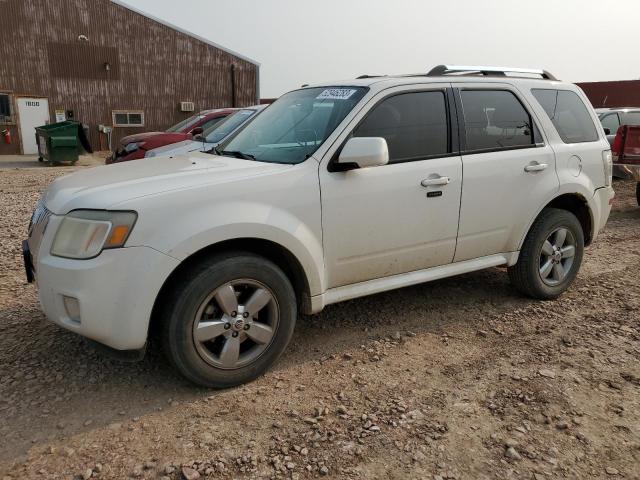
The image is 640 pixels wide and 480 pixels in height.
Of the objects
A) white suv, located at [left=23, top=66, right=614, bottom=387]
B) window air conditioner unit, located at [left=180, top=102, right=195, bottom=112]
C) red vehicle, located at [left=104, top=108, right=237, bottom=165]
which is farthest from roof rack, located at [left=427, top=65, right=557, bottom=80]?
window air conditioner unit, located at [left=180, top=102, right=195, bottom=112]

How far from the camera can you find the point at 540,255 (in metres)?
4.48

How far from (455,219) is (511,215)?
0.59 m

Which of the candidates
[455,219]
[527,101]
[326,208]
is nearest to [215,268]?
[326,208]

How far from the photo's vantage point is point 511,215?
417 cm

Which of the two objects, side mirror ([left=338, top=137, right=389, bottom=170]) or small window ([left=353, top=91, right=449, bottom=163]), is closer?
side mirror ([left=338, top=137, right=389, bottom=170])

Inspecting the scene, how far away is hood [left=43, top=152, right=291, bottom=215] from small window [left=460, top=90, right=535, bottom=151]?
1.58 metres

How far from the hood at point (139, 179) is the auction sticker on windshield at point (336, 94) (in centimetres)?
77

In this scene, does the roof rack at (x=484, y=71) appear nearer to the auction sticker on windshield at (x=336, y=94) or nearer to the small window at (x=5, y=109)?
the auction sticker on windshield at (x=336, y=94)

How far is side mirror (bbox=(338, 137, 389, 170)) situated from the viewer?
3211 millimetres

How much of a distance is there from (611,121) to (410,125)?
33.0 ft

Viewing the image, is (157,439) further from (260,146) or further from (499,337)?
(499,337)

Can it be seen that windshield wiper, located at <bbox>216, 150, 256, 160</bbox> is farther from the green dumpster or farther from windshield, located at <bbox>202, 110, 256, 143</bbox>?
the green dumpster

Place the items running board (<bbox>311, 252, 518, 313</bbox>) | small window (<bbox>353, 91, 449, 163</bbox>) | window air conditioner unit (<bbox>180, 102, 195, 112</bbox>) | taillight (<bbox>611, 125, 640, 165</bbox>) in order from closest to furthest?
running board (<bbox>311, 252, 518, 313</bbox>), small window (<bbox>353, 91, 449, 163</bbox>), taillight (<bbox>611, 125, 640, 165</bbox>), window air conditioner unit (<bbox>180, 102, 195, 112</bbox>)

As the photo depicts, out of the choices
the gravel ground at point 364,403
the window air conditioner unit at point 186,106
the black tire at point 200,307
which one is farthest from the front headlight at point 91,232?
the window air conditioner unit at point 186,106
